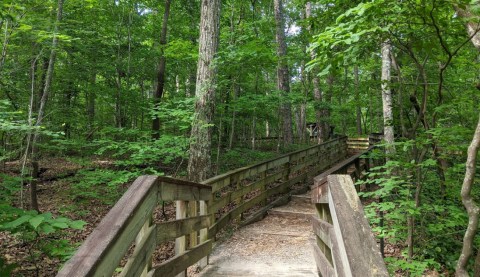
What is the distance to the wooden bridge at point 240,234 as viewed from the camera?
155 cm

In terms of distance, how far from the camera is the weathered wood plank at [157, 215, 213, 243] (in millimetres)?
2594

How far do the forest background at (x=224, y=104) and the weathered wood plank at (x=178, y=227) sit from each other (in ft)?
2.89

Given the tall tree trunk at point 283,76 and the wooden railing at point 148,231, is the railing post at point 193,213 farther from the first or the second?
the tall tree trunk at point 283,76

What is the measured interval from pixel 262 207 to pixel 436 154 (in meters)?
3.71

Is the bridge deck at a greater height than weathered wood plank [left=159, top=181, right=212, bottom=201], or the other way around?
weathered wood plank [left=159, top=181, right=212, bottom=201]

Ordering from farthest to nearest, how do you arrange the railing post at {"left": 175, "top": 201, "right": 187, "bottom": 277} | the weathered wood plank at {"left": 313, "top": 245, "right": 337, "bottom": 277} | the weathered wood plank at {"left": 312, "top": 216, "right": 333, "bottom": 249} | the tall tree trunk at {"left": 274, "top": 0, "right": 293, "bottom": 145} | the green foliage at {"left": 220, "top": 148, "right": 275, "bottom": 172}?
the tall tree trunk at {"left": 274, "top": 0, "right": 293, "bottom": 145}
the green foliage at {"left": 220, "top": 148, "right": 275, "bottom": 172}
the railing post at {"left": 175, "top": 201, "right": 187, "bottom": 277}
the weathered wood plank at {"left": 312, "top": 216, "right": 333, "bottom": 249}
the weathered wood plank at {"left": 313, "top": 245, "right": 337, "bottom": 277}

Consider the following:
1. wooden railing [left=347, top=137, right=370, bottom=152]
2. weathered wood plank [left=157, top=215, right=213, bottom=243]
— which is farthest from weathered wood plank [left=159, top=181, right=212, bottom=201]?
wooden railing [left=347, top=137, right=370, bottom=152]

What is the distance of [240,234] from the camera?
553 centimetres

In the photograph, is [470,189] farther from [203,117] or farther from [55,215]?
[55,215]

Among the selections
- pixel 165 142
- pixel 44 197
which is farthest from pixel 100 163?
pixel 165 142

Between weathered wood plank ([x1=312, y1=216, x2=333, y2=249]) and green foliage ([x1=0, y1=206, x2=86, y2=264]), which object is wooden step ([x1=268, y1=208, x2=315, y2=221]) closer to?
weathered wood plank ([x1=312, y1=216, x2=333, y2=249])

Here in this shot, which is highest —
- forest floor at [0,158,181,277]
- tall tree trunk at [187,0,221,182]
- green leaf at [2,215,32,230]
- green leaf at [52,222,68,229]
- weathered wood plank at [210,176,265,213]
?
tall tree trunk at [187,0,221,182]

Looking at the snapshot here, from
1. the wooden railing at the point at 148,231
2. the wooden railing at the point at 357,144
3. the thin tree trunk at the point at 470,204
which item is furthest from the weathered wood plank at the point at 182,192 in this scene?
the wooden railing at the point at 357,144

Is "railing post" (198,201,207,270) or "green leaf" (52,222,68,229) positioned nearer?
"green leaf" (52,222,68,229)
